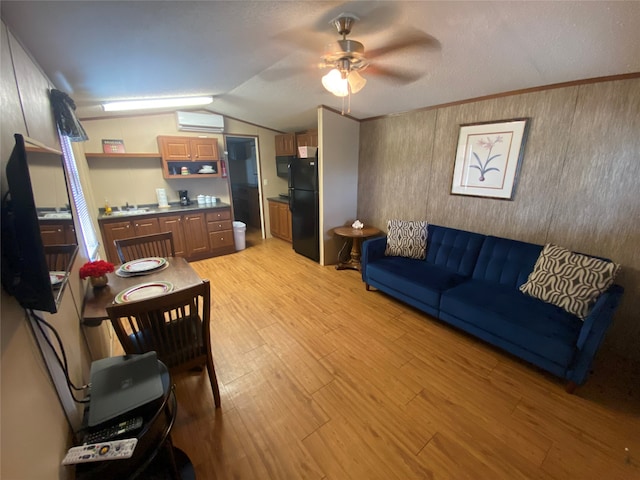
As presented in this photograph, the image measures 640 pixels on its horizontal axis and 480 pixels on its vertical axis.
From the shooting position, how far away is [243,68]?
246 cm

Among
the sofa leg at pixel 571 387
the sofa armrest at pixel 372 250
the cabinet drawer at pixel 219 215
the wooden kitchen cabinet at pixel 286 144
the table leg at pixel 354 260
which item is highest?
the wooden kitchen cabinet at pixel 286 144

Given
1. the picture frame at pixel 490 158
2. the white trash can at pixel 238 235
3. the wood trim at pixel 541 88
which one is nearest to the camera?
the wood trim at pixel 541 88

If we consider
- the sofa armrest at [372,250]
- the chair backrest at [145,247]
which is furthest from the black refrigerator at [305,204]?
the chair backrest at [145,247]

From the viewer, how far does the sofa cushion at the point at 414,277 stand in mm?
2484

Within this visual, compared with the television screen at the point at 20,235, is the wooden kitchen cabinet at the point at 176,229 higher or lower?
lower

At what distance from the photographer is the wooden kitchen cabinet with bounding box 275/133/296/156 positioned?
4883mm

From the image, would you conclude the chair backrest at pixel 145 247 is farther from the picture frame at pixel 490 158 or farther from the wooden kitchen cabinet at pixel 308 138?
the picture frame at pixel 490 158

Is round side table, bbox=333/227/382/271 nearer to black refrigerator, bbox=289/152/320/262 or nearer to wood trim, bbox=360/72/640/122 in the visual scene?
black refrigerator, bbox=289/152/320/262

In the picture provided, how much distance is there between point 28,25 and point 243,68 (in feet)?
4.98

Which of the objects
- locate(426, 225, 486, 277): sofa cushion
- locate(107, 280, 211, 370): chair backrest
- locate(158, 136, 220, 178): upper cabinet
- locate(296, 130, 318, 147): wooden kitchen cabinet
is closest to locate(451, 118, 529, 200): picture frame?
locate(426, 225, 486, 277): sofa cushion

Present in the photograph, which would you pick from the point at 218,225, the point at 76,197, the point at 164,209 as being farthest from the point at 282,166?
the point at 76,197

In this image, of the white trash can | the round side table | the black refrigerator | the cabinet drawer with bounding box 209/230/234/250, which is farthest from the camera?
the white trash can

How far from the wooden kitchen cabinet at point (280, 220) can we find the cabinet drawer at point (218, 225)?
1.06m

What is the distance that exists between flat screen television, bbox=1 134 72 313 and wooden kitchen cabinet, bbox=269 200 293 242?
13.8 ft
